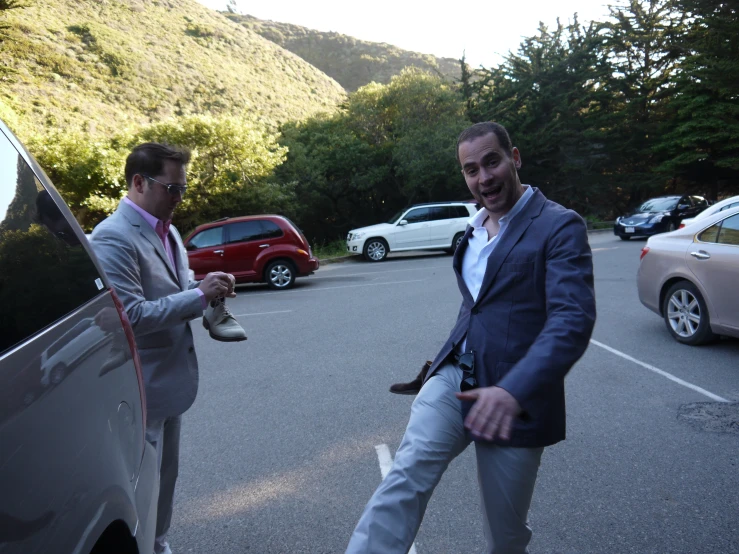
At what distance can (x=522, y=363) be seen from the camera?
1.87 m

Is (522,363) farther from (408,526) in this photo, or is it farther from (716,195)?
(716,195)

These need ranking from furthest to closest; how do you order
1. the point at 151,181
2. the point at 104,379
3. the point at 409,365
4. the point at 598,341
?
the point at 598,341, the point at 409,365, the point at 151,181, the point at 104,379

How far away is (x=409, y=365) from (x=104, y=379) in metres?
5.02

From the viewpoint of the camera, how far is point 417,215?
19984mm

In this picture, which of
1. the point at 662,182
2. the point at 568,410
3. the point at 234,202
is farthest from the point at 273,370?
the point at 662,182

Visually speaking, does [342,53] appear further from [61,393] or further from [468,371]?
[61,393]

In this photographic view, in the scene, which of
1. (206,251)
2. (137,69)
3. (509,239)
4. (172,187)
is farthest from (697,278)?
(137,69)

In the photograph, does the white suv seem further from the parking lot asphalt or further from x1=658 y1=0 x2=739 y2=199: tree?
x1=658 y1=0 x2=739 y2=199: tree

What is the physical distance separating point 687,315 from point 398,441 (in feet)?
13.9

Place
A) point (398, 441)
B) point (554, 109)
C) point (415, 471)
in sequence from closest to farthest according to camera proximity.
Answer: point (415, 471) → point (398, 441) → point (554, 109)

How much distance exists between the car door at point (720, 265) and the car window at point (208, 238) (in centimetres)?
1008

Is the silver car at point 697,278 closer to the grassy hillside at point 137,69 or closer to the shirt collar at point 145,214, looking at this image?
the shirt collar at point 145,214

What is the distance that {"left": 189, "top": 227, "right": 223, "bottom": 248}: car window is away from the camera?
14.0 metres

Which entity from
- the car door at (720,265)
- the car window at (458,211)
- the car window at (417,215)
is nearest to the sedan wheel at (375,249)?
the car window at (417,215)
